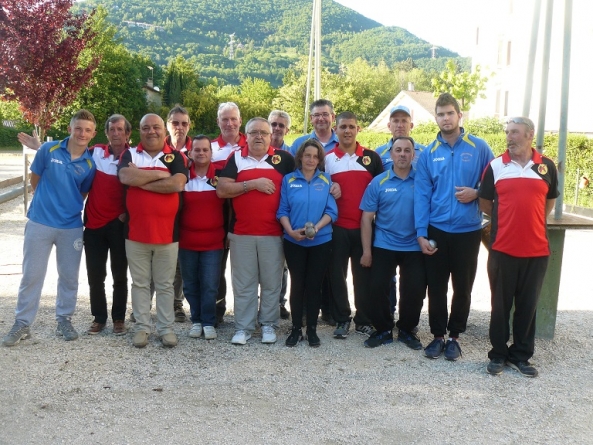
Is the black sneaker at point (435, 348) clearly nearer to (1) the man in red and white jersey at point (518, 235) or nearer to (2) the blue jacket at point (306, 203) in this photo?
(1) the man in red and white jersey at point (518, 235)

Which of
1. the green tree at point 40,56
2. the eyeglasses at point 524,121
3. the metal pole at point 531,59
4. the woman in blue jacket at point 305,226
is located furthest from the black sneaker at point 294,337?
the green tree at point 40,56

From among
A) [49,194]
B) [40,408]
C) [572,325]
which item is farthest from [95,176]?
[572,325]

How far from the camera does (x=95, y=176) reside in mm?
5594

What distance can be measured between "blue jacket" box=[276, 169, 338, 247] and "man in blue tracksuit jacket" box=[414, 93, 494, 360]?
761 millimetres

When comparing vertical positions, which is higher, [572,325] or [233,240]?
[233,240]

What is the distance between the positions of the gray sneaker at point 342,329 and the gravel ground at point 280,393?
9 cm

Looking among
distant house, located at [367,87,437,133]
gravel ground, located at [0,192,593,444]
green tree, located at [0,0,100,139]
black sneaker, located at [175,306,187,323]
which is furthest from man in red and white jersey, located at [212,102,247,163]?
distant house, located at [367,87,437,133]

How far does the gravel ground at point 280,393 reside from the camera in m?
3.85

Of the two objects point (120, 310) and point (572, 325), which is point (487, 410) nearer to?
point (572, 325)

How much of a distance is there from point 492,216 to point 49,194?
143 inches

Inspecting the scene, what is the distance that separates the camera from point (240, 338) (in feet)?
18.3

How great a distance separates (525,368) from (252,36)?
585 feet

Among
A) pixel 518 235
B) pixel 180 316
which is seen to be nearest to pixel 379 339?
pixel 518 235

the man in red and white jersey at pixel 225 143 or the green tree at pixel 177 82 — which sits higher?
the green tree at pixel 177 82
